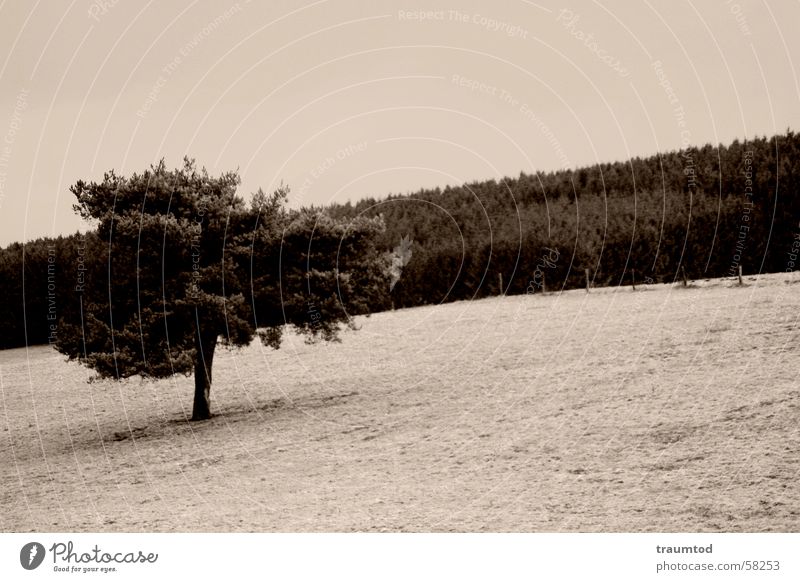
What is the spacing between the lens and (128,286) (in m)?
22.4

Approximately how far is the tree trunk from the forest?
267 inches

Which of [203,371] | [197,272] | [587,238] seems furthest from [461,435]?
[587,238]

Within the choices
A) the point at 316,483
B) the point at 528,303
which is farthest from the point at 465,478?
the point at 528,303

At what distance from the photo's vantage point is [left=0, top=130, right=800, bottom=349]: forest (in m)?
41.7

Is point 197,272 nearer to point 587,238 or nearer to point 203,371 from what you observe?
point 203,371

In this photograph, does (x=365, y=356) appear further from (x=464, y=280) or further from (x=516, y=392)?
(x=464, y=280)

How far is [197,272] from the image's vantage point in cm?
2192

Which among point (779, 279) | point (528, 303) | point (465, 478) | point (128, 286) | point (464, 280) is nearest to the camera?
point (465, 478)

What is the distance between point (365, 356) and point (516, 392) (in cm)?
1008
